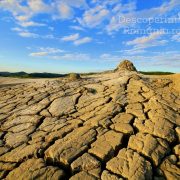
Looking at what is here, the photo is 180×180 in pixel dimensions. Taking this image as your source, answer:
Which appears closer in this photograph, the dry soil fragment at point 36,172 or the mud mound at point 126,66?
the dry soil fragment at point 36,172

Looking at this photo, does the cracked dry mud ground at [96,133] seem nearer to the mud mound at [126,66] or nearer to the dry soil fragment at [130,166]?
the dry soil fragment at [130,166]

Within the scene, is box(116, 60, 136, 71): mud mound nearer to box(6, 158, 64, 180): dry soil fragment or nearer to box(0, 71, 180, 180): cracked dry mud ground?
box(0, 71, 180, 180): cracked dry mud ground

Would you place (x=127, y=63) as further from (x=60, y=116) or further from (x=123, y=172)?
(x=123, y=172)

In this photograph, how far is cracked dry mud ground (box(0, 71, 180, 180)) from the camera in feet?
10.1

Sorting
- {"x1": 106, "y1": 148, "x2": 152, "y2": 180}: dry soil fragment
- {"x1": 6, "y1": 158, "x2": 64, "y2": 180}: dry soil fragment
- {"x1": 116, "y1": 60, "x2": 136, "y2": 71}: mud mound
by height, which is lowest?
{"x1": 6, "y1": 158, "x2": 64, "y2": 180}: dry soil fragment

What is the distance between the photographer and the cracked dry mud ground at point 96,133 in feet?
10.1

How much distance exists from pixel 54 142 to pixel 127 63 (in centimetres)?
645

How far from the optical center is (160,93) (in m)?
5.16

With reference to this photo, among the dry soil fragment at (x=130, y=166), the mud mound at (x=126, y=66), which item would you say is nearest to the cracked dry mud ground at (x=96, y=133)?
the dry soil fragment at (x=130, y=166)

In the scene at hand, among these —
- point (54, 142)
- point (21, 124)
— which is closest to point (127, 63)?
point (21, 124)

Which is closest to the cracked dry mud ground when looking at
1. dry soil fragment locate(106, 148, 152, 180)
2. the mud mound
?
dry soil fragment locate(106, 148, 152, 180)

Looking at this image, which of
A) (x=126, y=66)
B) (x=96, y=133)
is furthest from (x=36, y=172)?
(x=126, y=66)

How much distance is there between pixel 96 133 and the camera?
12.5 feet

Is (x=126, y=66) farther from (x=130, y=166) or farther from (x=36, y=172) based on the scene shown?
(x=36, y=172)
